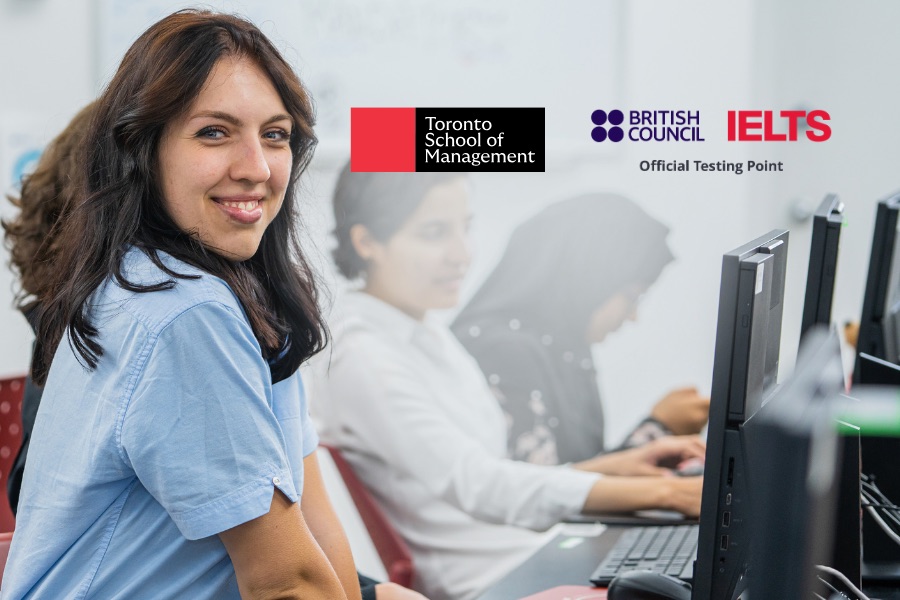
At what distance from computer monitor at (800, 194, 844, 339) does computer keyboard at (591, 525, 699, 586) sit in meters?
0.39

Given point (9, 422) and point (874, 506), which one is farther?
point (9, 422)

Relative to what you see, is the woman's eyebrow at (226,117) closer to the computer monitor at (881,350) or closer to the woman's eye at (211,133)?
the woman's eye at (211,133)

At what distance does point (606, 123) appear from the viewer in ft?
7.86

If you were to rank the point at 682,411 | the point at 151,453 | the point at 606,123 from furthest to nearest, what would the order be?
the point at 682,411
the point at 606,123
the point at 151,453

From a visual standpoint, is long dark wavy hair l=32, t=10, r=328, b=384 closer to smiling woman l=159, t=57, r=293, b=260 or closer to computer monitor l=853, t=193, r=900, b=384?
smiling woman l=159, t=57, r=293, b=260

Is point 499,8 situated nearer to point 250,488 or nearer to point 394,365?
point 394,365

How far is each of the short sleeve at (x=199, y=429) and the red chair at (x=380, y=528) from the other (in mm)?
1329

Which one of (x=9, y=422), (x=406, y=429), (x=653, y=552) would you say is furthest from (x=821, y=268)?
(x=9, y=422)

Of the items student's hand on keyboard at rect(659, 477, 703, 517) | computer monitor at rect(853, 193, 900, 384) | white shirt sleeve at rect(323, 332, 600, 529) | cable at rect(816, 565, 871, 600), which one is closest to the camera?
cable at rect(816, 565, 871, 600)

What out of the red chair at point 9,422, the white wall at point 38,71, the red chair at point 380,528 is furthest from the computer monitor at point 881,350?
the white wall at point 38,71

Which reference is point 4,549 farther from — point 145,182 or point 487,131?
point 487,131

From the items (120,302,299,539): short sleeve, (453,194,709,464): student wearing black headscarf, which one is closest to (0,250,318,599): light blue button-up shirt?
(120,302,299,539): short sleeve

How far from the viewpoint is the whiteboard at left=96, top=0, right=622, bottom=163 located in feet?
7.86

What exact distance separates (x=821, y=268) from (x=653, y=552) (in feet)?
1.66
